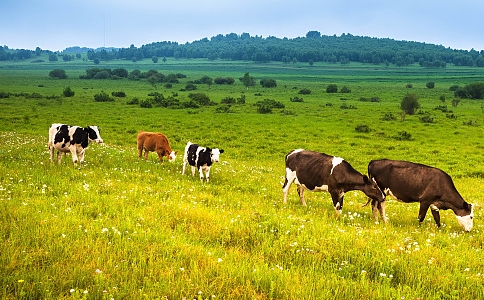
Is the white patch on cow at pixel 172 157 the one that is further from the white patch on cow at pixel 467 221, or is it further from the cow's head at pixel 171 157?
the white patch on cow at pixel 467 221

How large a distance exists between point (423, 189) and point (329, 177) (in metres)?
3.05

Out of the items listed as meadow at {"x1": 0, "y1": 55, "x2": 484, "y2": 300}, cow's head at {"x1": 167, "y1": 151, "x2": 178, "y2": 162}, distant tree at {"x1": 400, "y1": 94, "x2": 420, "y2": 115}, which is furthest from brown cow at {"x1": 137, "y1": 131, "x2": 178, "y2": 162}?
distant tree at {"x1": 400, "y1": 94, "x2": 420, "y2": 115}

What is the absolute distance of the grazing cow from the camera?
1193cm

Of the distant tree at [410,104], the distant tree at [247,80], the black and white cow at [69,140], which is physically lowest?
the black and white cow at [69,140]

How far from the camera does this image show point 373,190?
1229cm

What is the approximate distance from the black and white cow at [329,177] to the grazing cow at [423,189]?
74 cm

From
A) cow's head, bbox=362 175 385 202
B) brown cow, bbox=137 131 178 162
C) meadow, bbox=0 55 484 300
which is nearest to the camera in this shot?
meadow, bbox=0 55 484 300

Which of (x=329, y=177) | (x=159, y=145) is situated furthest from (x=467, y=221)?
(x=159, y=145)

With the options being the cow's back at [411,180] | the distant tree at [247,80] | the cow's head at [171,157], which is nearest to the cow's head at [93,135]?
the cow's head at [171,157]

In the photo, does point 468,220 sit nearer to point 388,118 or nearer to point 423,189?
point 423,189

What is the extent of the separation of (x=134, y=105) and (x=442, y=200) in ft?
196

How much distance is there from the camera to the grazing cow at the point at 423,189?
39.1 feet

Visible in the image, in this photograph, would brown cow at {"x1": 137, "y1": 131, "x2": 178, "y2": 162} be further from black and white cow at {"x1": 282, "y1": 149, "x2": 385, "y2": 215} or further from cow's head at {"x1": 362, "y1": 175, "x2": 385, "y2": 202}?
cow's head at {"x1": 362, "y1": 175, "x2": 385, "y2": 202}

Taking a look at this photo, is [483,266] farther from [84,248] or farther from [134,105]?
[134,105]
